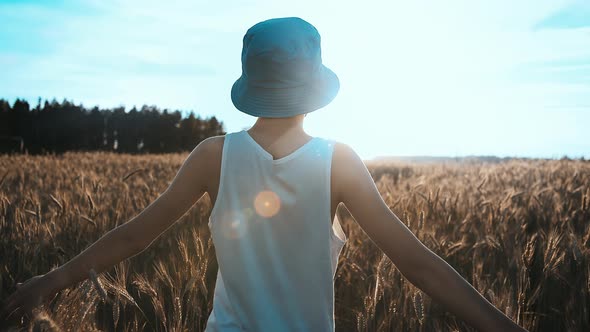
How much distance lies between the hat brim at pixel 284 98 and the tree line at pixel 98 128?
3417cm

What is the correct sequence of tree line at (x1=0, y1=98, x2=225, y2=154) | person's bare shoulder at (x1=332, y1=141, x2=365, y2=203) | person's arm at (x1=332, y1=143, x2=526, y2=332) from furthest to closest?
tree line at (x1=0, y1=98, x2=225, y2=154), person's bare shoulder at (x1=332, y1=141, x2=365, y2=203), person's arm at (x1=332, y1=143, x2=526, y2=332)

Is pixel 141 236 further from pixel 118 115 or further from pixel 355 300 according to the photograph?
pixel 118 115

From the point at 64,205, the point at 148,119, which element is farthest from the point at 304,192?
the point at 148,119

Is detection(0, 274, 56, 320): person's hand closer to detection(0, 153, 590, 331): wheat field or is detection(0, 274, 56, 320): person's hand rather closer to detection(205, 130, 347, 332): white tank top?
detection(0, 153, 590, 331): wheat field

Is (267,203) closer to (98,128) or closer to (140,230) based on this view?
(140,230)

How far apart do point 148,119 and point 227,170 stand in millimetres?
36761

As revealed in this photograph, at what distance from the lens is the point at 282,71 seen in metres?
1.23

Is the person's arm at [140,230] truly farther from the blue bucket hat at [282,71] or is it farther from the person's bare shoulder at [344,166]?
the person's bare shoulder at [344,166]

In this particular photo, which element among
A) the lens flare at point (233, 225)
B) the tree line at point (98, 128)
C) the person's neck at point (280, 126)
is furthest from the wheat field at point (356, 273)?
the tree line at point (98, 128)

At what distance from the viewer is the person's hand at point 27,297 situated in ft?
4.08

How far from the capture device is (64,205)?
2975 mm

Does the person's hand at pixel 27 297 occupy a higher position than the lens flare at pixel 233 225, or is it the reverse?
the lens flare at pixel 233 225

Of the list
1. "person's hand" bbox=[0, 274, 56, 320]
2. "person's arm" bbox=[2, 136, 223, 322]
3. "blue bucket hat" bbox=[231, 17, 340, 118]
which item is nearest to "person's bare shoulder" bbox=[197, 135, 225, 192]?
"person's arm" bbox=[2, 136, 223, 322]

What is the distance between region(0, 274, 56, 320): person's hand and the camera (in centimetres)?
124
